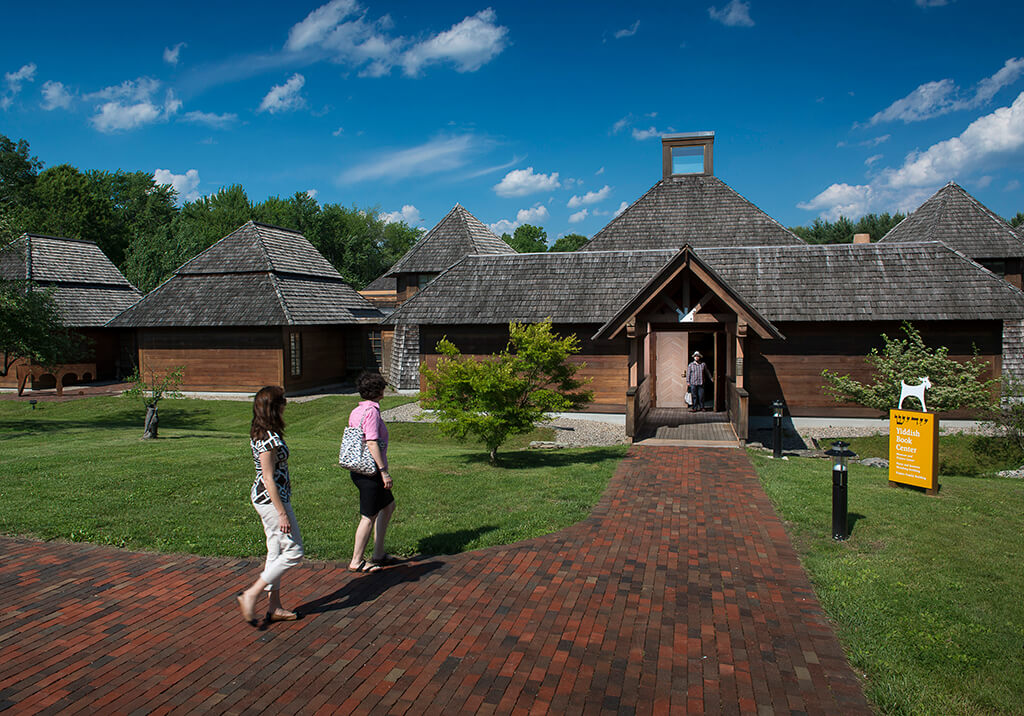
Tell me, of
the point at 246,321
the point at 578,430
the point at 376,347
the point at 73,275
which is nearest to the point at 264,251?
the point at 246,321

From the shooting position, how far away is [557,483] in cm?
1093

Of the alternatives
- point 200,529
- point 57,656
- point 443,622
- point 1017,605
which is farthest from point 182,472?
point 1017,605

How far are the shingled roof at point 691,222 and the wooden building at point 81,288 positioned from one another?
2315 centimetres

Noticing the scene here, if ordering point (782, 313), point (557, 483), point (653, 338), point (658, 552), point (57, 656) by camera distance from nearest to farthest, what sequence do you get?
point (57, 656), point (658, 552), point (557, 483), point (782, 313), point (653, 338)

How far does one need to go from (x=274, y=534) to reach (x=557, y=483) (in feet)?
19.9

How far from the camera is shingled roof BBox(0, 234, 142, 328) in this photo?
99.2 ft

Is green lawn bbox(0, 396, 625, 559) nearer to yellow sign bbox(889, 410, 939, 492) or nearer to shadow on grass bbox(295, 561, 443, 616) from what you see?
shadow on grass bbox(295, 561, 443, 616)

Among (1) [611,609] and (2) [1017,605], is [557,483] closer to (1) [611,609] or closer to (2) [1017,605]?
(1) [611,609]

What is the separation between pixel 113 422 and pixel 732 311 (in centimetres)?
1917

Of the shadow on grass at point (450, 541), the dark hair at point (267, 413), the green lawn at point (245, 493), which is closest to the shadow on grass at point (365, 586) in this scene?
the shadow on grass at point (450, 541)

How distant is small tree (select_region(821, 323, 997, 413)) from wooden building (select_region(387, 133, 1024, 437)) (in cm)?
130

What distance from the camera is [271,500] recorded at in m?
5.55

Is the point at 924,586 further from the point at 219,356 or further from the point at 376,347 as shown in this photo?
the point at 376,347

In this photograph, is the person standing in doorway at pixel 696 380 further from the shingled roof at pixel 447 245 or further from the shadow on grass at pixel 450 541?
the shingled roof at pixel 447 245
